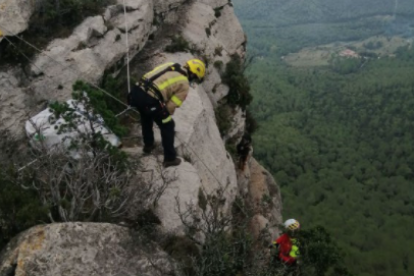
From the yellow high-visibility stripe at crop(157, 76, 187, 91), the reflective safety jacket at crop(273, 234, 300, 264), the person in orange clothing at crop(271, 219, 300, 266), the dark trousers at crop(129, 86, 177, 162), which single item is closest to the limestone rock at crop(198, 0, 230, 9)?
the yellow high-visibility stripe at crop(157, 76, 187, 91)

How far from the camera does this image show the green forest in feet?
168

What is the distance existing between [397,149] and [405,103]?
889 inches

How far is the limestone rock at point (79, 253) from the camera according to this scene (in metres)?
6.32

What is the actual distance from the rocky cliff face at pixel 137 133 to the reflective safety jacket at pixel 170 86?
1395mm

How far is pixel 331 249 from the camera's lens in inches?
411

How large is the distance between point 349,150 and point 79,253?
7754 cm

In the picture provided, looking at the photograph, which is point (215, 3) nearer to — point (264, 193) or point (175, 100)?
point (264, 193)

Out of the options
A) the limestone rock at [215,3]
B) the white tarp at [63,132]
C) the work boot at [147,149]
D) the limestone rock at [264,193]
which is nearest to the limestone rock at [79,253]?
the white tarp at [63,132]

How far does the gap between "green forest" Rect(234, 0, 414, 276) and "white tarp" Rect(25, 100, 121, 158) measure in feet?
90.0

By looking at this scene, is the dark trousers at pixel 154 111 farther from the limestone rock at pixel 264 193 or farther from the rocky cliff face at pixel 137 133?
the limestone rock at pixel 264 193

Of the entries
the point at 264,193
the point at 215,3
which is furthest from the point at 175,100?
the point at 215,3

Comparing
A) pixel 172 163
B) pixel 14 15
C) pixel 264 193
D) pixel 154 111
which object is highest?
pixel 14 15

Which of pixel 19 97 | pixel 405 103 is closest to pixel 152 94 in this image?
pixel 19 97

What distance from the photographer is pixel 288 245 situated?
10.5 metres
